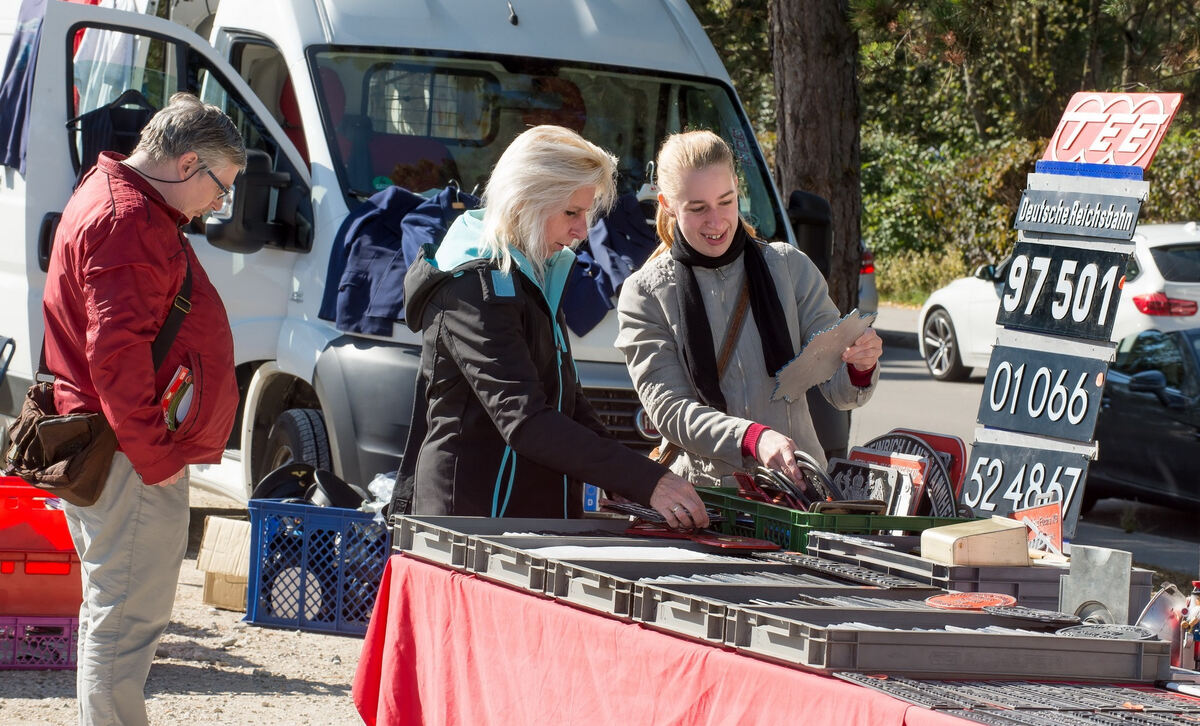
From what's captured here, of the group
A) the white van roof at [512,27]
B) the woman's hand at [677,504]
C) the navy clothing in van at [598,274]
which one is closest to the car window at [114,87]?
the white van roof at [512,27]

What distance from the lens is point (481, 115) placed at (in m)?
7.34

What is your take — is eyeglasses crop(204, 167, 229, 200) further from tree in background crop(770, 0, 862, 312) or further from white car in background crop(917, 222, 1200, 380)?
white car in background crop(917, 222, 1200, 380)

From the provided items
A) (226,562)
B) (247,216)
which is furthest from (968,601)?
(226,562)

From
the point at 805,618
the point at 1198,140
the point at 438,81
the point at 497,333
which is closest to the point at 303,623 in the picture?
the point at 438,81

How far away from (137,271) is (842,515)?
1814mm

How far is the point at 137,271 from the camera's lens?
397 cm

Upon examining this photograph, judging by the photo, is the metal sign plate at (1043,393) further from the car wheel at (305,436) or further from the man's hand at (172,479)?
the man's hand at (172,479)

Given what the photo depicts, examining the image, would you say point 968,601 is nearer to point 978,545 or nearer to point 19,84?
point 978,545

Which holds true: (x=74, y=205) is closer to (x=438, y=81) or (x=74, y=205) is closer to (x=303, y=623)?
(x=303, y=623)

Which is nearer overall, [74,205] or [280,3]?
[74,205]

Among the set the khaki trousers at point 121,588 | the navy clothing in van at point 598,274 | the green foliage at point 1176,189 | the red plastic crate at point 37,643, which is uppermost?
the green foliage at point 1176,189

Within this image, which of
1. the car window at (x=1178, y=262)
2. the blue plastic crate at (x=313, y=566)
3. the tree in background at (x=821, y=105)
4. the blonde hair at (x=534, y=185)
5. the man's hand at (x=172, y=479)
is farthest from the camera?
Result: the car window at (x=1178, y=262)

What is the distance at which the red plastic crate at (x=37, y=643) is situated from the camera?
5.93 metres

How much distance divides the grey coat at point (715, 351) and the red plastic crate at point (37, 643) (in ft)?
8.92
